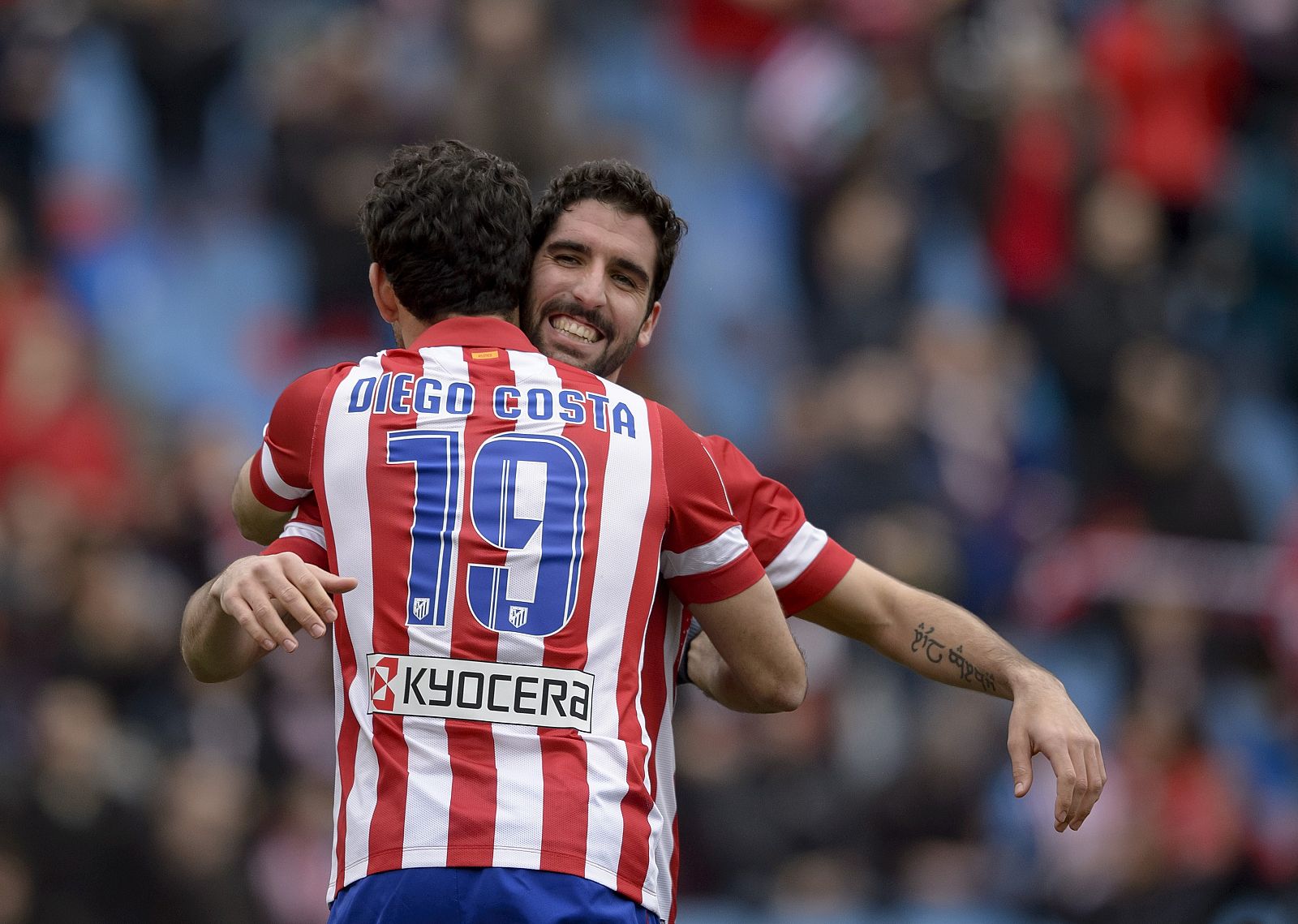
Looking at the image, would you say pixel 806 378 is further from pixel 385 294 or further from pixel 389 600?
pixel 389 600

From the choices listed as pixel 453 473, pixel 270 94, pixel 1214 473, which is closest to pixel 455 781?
pixel 453 473

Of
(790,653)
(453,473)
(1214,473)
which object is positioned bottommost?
(1214,473)

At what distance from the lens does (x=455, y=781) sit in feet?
11.5

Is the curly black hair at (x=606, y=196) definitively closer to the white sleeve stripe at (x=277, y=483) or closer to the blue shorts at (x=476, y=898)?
the white sleeve stripe at (x=277, y=483)

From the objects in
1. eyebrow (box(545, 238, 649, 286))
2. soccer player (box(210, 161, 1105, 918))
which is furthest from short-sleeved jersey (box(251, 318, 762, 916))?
eyebrow (box(545, 238, 649, 286))

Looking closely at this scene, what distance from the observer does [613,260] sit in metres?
4.71

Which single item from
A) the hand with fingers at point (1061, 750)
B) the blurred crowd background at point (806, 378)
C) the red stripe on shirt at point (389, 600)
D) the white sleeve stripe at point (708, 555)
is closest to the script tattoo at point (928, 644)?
the hand with fingers at point (1061, 750)

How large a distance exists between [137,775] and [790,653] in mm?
6271

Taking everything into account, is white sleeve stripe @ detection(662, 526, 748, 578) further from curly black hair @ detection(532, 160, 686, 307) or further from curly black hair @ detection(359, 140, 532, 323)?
curly black hair @ detection(532, 160, 686, 307)

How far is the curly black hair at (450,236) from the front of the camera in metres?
4.02

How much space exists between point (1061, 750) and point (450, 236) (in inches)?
71.6

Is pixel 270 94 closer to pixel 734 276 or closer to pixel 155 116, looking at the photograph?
pixel 155 116

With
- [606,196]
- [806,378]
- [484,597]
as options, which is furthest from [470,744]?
[806,378]

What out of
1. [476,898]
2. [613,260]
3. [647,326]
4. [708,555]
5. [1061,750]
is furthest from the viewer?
[647,326]
